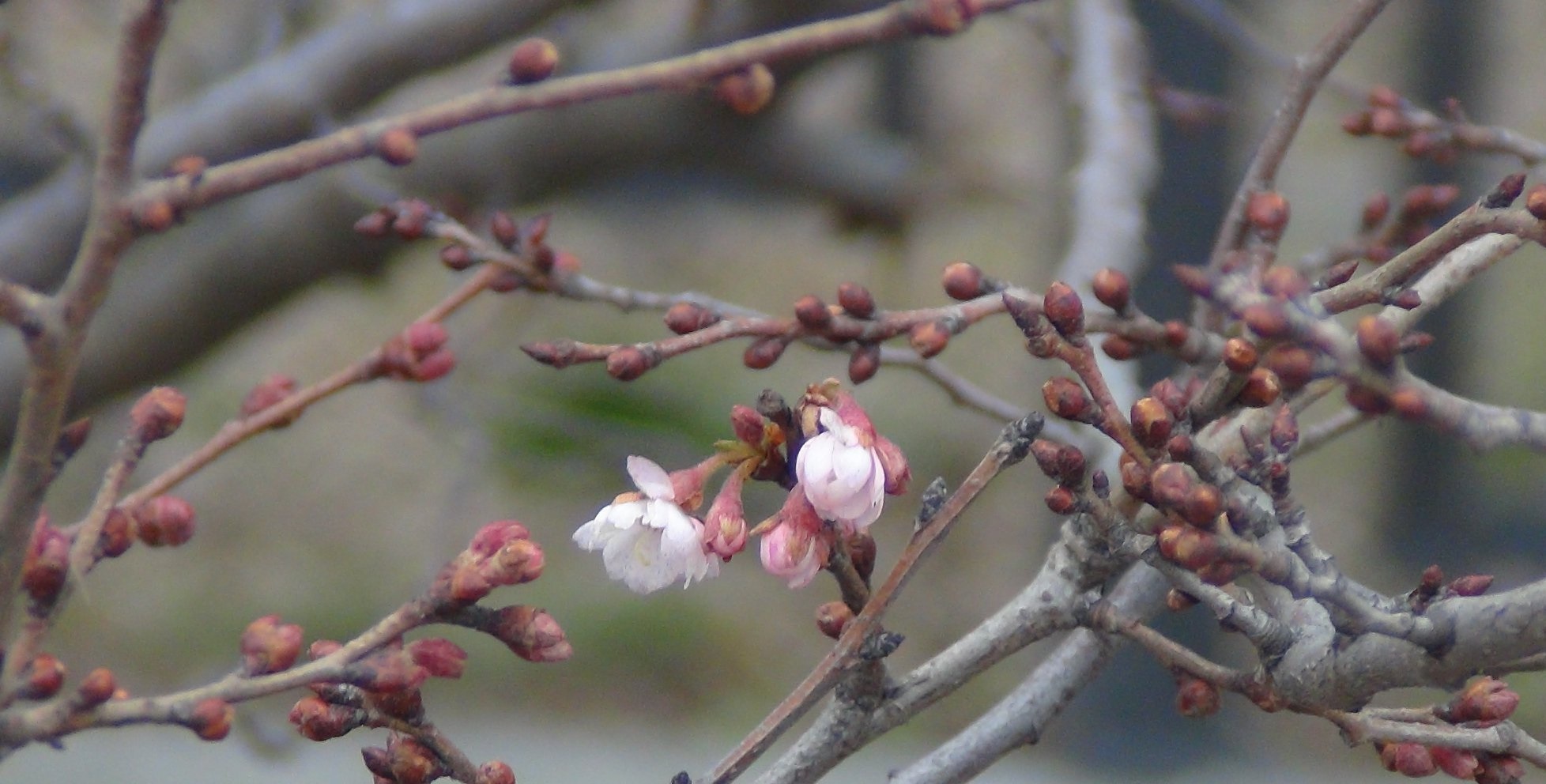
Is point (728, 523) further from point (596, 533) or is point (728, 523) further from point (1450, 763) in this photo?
point (1450, 763)

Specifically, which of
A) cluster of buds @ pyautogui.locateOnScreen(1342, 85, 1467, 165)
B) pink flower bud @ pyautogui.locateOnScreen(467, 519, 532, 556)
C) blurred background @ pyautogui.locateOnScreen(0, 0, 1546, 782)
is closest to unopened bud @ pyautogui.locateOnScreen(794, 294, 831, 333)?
pink flower bud @ pyautogui.locateOnScreen(467, 519, 532, 556)

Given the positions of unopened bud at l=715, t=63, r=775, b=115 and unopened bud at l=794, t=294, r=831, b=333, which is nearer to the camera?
unopened bud at l=715, t=63, r=775, b=115

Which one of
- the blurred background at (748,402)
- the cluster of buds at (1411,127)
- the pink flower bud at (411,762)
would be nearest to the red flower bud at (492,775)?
the pink flower bud at (411,762)

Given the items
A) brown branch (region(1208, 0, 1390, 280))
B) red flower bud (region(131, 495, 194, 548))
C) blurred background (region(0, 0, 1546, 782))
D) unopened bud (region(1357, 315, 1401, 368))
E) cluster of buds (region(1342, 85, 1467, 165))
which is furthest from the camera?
blurred background (region(0, 0, 1546, 782))

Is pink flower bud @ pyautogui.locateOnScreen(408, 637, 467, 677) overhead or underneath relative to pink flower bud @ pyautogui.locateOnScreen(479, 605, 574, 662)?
underneath

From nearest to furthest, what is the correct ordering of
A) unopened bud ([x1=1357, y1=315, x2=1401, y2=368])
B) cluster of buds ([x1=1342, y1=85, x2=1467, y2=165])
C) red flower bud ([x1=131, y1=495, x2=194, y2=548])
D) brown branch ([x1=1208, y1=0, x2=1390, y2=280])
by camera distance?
unopened bud ([x1=1357, y1=315, x2=1401, y2=368]) → red flower bud ([x1=131, y1=495, x2=194, y2=548]) → brown branch ([x1=1208, y1=0, x2=1390, y2=280]) → cluster of buds ([x1=1342, y1=85, x2=1467, y2=165])

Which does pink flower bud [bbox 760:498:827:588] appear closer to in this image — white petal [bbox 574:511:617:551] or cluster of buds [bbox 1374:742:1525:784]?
white petal [bbox 574:511:617:551]
